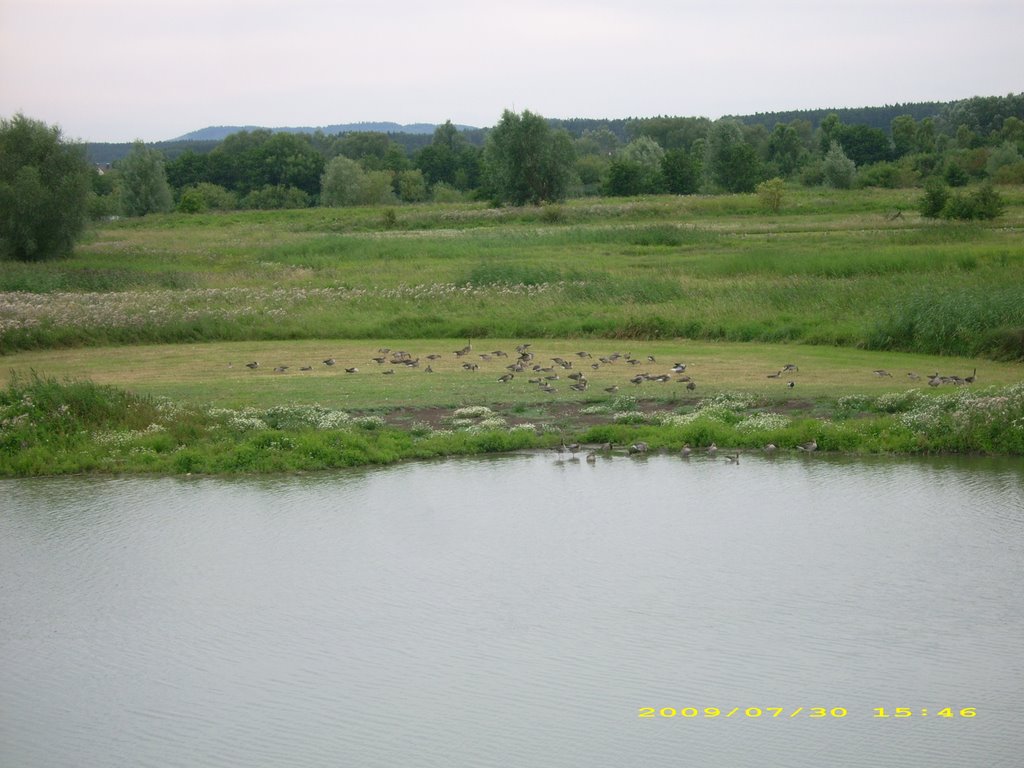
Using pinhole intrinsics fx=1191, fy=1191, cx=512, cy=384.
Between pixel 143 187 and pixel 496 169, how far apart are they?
31751mm

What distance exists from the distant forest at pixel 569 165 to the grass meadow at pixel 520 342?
21520 mm

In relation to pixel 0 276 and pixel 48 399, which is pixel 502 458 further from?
pixel 0 276

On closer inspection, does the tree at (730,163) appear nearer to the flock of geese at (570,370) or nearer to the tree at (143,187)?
the tree at (143,187)

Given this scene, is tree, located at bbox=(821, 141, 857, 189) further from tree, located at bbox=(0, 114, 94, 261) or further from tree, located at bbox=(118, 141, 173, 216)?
tree, located at bbox=(0, 114, 94, 261)

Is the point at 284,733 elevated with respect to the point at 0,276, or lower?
lower

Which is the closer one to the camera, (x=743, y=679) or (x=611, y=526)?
(x=743, y=679)

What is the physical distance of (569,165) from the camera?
89875mm

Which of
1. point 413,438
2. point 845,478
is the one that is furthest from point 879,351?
point 413,438

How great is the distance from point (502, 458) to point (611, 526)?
152 inches

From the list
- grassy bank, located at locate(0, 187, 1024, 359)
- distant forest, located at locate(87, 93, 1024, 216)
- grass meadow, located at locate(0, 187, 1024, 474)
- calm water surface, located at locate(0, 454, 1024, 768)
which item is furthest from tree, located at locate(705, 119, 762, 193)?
calm water surface, located at locate(0, 454, 1024, 768)

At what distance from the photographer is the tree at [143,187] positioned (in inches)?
3991

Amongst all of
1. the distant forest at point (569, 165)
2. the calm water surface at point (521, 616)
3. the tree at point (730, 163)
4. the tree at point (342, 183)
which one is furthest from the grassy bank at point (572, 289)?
the tree at point (342, 183)

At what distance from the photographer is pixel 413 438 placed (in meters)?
20.5

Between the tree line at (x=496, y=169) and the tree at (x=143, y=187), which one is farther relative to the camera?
the tree at (x=143, y=187)
